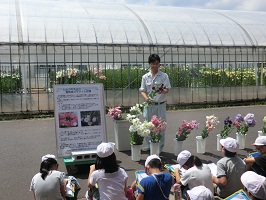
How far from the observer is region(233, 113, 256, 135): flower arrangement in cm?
673

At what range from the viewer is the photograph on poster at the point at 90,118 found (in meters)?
5.97

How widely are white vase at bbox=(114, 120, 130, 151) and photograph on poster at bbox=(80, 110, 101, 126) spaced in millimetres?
1098

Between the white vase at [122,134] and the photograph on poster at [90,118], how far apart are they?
43.2 inches

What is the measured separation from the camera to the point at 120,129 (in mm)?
7109

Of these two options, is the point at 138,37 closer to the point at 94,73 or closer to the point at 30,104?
the point at 94,73

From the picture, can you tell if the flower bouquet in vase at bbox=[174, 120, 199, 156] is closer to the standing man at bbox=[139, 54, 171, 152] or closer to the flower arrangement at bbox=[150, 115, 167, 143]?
the standing man at bbox=[139, 54, 171, 152]

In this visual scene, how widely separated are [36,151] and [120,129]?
1901mm

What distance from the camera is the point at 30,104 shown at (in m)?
12.0

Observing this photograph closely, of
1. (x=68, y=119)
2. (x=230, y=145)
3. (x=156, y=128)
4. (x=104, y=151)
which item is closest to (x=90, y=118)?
(x=68, y=119)

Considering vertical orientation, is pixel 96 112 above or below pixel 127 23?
below

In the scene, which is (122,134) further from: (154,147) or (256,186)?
(256,186)

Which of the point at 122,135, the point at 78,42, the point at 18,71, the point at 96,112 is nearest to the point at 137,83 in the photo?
the point at 78,42

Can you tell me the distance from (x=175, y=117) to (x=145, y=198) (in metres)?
8.15

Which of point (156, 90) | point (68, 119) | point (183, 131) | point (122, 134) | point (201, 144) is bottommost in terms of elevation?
point (201, 144)
